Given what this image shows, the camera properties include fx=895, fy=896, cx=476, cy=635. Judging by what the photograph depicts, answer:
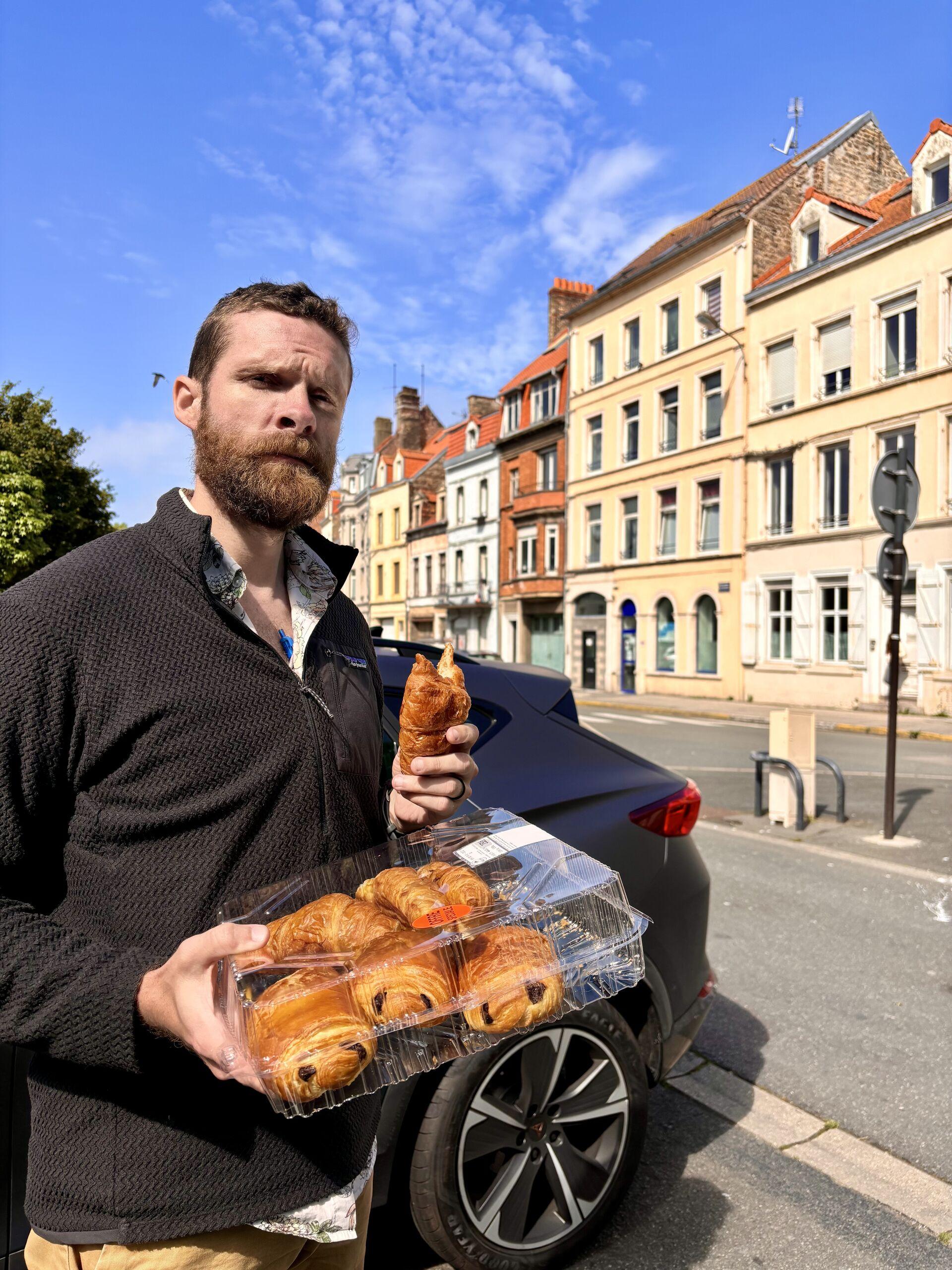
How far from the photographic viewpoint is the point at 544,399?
128 feet

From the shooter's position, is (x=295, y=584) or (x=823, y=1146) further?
(x=823, y=1146)

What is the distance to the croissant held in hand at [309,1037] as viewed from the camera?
1.27 meters

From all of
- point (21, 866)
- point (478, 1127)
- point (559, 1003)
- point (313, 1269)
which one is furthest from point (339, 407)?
point (478, 1127)

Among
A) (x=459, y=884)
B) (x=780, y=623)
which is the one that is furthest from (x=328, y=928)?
(x=780, y=623)

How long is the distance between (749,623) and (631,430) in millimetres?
9820

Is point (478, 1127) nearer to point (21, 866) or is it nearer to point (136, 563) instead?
point (21, 866)

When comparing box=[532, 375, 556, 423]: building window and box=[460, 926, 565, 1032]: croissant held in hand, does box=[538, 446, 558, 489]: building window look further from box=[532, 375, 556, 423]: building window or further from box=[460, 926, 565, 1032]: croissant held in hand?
box=[460, 926, 565, 1032]: croissant held in hand

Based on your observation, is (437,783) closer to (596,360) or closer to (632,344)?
(632,344)

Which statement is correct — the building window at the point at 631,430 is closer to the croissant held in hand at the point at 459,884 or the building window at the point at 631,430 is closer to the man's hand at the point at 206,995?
the croissant held in hand at the point at 459,884

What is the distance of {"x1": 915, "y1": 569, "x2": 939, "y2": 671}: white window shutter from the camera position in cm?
2142

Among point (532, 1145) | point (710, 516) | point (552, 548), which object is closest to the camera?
point (532, 1145)

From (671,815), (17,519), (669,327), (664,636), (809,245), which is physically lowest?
(671,815)

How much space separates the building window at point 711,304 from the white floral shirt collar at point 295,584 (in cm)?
2950

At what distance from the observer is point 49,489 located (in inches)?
1063
